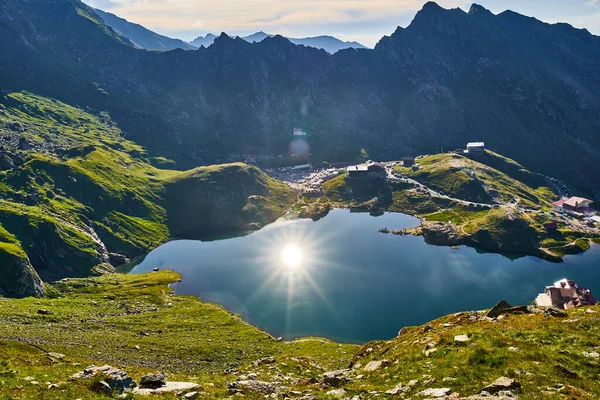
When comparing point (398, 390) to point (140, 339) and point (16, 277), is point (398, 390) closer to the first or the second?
point (140, 339)

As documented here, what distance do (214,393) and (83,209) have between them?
7576 inches

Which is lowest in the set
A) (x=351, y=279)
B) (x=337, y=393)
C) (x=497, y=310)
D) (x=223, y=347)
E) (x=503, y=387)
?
(x=223, y=347)

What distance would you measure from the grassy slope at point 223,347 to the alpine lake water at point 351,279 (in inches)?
584

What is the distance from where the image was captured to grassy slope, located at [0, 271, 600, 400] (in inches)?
1022

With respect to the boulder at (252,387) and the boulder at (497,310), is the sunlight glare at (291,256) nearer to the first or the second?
the boulder at (497,310)

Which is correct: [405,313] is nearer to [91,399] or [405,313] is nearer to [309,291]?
[309,291]

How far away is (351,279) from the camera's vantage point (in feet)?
477

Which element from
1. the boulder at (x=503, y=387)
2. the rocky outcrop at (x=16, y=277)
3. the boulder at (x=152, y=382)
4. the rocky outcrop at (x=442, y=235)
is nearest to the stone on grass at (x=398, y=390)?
the boulder at (x=503, y=387)

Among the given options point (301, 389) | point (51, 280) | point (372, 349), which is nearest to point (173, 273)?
point (51, 280)

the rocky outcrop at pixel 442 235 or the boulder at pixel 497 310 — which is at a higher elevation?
the rocky outcrop at pixel 442 235

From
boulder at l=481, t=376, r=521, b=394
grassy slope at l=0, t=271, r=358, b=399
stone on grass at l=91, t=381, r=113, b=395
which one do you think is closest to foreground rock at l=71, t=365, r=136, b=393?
stone on grass at l=91, t=381, r=113, b=395

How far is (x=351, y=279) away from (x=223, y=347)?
230ft

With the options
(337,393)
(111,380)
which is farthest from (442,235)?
(111,380)

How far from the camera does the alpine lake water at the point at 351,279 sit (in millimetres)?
116750
